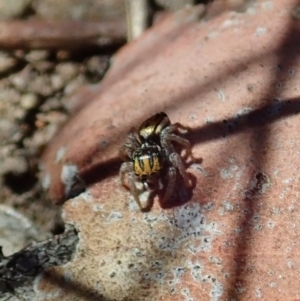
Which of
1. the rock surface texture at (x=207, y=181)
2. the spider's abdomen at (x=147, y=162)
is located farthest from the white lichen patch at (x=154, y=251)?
the spider's abdomen at (x=147, y=162)

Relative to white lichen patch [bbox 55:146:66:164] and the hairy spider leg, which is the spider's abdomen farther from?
white lichen patch [bbox 55:146:66:164]

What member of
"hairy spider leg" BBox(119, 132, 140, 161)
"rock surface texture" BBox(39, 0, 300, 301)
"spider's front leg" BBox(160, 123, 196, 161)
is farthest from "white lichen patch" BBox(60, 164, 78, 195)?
"spider's front leg" BBox(160, 123, 196, 161)

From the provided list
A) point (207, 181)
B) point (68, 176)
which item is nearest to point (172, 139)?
point (207, 181)

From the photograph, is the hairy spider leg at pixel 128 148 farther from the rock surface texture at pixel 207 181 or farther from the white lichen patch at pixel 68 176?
the white lichen patch at pixel 68 176

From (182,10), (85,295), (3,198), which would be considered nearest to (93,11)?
(182,10)

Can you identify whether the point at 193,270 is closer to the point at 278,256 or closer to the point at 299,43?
the point at 278,256

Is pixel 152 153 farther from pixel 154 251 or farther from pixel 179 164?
pixel 154 251
